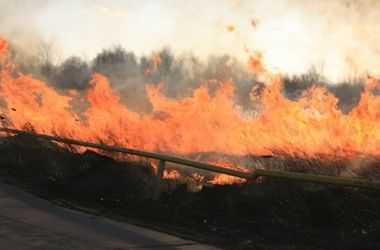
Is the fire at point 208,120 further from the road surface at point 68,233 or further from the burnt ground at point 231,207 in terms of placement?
the road surface at point 68,233

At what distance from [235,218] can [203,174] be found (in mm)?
2534

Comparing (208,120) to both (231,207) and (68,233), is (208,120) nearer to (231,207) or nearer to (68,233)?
(231,207)

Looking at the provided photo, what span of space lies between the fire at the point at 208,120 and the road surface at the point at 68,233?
3.29 m

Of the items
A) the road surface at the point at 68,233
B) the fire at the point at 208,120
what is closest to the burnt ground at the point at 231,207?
the road surface at the point at 68,233

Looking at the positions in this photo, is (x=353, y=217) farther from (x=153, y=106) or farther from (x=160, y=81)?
(x=160, y=81)

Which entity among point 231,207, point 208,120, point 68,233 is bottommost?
point 68,233

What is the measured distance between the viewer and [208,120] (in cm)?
1484

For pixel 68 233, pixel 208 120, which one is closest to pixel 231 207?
pixel 68 233

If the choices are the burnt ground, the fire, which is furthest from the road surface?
the fire

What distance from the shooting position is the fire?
38.6 feet

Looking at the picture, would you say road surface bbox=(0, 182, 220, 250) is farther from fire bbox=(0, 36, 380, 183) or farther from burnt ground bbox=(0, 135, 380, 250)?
fire bbox=(0, 36, 380, 183)

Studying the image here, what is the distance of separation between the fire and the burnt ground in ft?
5.14

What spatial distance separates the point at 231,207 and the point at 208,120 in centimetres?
591

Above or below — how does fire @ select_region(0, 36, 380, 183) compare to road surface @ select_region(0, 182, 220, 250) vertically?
above
